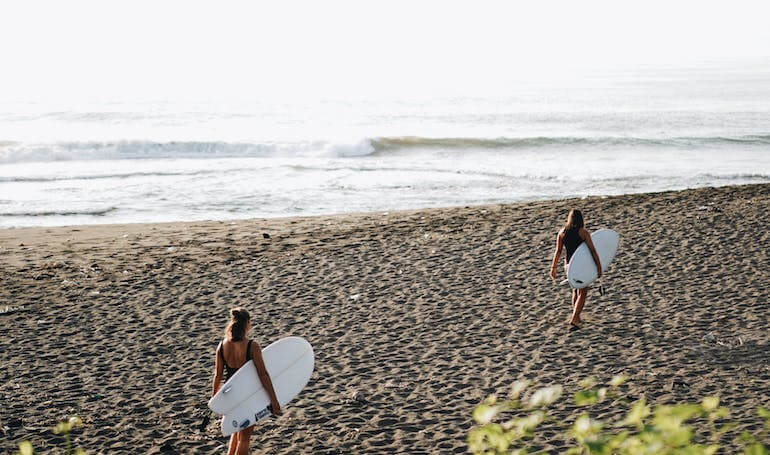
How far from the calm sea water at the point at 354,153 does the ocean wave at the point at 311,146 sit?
0.30 ft

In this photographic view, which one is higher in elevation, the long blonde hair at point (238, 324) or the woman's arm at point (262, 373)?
the long blonde hair at point (238, 324)

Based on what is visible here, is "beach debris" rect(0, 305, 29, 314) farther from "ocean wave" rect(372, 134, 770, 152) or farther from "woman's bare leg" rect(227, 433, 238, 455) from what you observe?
"ocean wave" rect(372, 134, 770, 152)

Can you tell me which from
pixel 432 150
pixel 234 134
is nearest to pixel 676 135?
pixel 432 150

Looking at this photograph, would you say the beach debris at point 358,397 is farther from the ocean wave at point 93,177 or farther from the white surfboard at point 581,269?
the ocean wave at point 93,177

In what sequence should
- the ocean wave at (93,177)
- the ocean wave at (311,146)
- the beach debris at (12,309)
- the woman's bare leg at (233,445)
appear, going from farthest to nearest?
1. the ocean wave at (311,146)
2. the ocean wave at (93,177)
3. the beach debris at (12,309)
4. the woman's bare leg at (233,445)

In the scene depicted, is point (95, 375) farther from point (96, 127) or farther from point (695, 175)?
point (96, 127)

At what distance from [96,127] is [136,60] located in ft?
225

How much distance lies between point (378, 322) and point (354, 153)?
2557 cm

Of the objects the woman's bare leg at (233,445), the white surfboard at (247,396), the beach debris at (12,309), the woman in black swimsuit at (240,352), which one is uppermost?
the woman in black swimsuit at (240,352)

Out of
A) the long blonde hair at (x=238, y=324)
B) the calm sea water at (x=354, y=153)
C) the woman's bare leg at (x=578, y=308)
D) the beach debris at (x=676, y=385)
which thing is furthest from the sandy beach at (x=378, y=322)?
the calm sea water at (x=354, y=153)

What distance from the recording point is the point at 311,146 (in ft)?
120

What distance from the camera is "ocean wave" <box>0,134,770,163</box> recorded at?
34469mm

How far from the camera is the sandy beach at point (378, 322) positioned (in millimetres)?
7410

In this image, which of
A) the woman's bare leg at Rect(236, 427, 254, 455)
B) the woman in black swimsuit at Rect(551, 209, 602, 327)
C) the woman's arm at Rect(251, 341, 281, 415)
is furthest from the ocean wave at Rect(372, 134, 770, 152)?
the woman's arm at Rect(251, 341, 281, 415)
